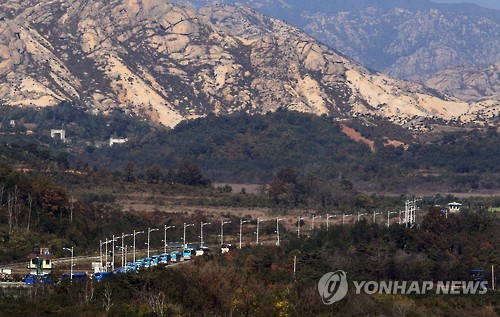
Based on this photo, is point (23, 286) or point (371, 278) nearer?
point (23, 286)

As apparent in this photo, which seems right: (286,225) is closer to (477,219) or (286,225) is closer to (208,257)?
(477,219)

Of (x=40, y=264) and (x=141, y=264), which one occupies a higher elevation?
(x=40, y=264)

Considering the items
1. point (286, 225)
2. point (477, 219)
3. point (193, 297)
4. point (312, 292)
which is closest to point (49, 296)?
point (193, 297)

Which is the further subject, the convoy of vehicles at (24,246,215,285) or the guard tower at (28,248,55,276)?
the guard tower at (28,248,55,276)

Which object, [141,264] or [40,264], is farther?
[141,264]

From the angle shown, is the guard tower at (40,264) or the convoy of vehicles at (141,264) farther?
the guard tower at (40,264)

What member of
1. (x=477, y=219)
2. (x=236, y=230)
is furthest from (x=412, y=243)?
(x=236, y=230)

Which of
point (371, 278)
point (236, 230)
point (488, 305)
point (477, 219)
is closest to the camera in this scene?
point (488, 305)

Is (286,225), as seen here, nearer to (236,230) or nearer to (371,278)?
(236,230)

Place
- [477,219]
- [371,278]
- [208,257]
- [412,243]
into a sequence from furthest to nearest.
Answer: [477,219] < [412,243] < [208,257] < [371,278]
